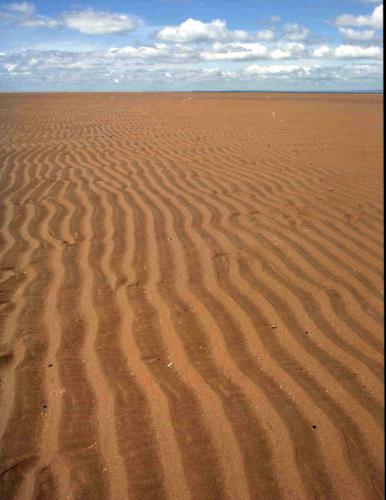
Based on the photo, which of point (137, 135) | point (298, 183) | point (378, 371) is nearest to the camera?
point (378, 371)

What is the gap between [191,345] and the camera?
2621mm

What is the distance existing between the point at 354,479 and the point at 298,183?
4827 mm

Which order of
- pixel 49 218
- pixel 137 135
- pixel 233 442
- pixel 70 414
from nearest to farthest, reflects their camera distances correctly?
pixel 233 442, pixel 70 414, pixel 49 218, pixel 137 135

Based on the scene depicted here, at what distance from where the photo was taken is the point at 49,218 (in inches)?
189

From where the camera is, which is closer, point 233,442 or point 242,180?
point 233,442

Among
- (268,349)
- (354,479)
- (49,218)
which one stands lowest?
(354,479)

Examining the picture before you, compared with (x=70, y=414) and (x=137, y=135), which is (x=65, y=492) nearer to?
(x=70, y=414)

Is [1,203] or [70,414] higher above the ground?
[1,203]

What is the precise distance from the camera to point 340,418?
210cm

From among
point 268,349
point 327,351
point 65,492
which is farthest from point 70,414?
point 327,351

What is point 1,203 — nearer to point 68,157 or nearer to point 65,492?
point 68,157

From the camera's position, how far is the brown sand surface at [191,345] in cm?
187

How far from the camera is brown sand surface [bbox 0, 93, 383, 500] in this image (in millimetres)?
1873

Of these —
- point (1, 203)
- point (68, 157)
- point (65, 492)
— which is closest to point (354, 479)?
point (65, 492)
